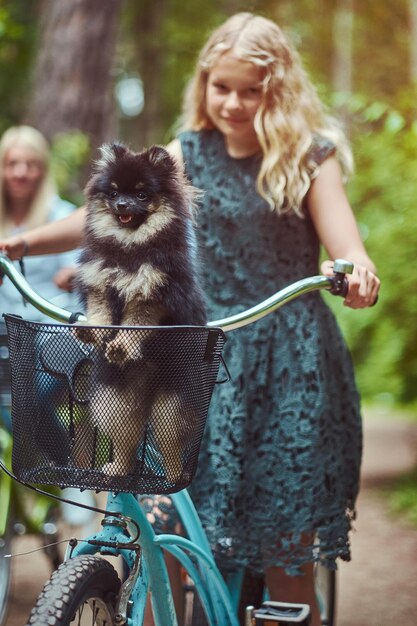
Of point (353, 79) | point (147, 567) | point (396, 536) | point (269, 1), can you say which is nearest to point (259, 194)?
point (147, 567)

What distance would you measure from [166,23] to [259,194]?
65.9ft

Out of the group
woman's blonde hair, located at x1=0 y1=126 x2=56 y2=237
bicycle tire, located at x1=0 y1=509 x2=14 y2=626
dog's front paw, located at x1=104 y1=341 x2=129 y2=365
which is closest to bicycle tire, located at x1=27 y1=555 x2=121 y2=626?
dog's front paw, located at x1=104 y1=341 x2=129 y2=365

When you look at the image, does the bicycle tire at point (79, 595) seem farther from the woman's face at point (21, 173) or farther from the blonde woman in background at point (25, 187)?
the woman's face at point (21, 173)

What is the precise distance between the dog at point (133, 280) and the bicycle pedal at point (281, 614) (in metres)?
0.77

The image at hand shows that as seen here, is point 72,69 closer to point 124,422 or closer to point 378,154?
point 378,154

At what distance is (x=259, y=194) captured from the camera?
346 cm

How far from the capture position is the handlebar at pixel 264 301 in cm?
273

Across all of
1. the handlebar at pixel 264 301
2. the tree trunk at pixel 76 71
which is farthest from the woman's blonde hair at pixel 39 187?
the tree trunk at pixel 76 71

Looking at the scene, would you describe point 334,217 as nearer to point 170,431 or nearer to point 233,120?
point 233,120

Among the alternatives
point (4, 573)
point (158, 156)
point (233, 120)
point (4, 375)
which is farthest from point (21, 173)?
point (158, 156)

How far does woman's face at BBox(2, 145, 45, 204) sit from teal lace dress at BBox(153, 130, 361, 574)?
268 cm

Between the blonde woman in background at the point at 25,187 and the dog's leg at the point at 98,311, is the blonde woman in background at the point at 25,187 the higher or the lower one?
the higher one

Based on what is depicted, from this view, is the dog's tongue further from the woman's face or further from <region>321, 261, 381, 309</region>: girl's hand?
the woman's face

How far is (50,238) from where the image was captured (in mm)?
3309
